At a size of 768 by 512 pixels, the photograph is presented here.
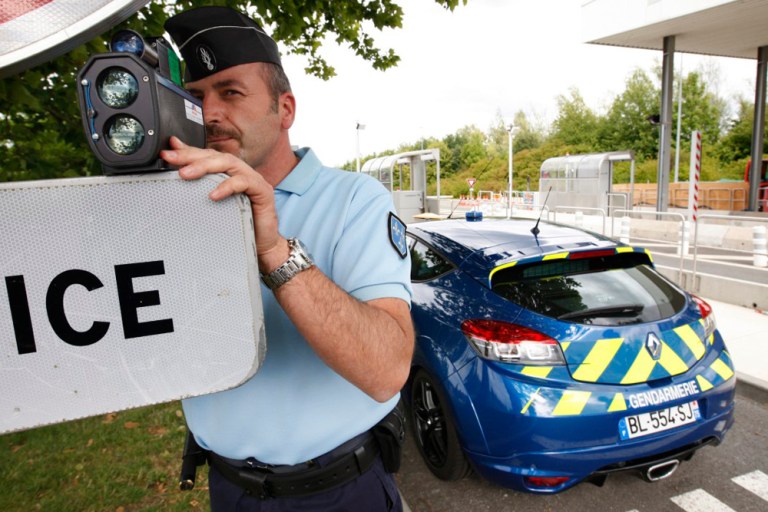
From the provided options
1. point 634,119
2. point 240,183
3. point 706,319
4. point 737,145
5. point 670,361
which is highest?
point 634,119

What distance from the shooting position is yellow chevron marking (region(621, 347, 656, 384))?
2549 mm

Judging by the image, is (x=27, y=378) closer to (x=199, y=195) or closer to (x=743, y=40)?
(x=199, y=195)

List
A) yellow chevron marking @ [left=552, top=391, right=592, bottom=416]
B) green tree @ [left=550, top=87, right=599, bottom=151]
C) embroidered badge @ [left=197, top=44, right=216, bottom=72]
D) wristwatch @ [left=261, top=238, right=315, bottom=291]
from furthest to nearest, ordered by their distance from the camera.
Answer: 1. green tree @ [left=550, top=87, right=599, bottom=151]
2. yellow chevron marking @ [left=552, top=391, right=592, bottom=416]
3. embroidered badge @ [left=197, top=44, right=216, bottom=72]
4. wristwatch @ [left=261, top=238, right=315, bottom=291]

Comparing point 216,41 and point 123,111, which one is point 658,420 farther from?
point 123,111

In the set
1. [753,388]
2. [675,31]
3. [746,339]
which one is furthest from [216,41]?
[675,31]

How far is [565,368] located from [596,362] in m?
0.16

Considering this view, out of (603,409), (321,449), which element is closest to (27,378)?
(321,449)

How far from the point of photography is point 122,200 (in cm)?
71

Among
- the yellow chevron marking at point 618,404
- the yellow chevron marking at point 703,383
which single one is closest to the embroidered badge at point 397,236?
the yellow chevron marking at point 618,404

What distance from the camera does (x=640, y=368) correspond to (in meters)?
2.57

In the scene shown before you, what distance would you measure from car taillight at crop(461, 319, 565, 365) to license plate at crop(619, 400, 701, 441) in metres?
0.45

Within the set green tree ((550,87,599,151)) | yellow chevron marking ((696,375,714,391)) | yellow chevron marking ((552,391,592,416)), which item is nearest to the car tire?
yellow chevron marking ((552,391,592,416))

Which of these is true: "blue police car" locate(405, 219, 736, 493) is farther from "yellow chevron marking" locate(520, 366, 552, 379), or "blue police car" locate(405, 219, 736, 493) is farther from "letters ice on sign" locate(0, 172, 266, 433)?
"letters ice on sign" locate(0, 172, 266, 433)

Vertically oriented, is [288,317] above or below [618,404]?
above
